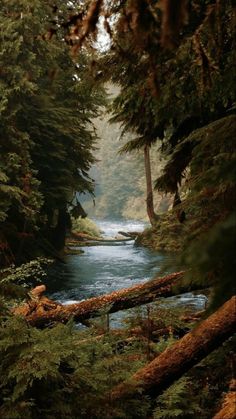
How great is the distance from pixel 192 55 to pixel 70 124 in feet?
44.3

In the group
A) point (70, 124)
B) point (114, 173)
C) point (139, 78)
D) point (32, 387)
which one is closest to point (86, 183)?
point (70, 124)

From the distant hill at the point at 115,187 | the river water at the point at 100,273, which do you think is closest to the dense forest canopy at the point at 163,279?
the river water at the point at 100,273

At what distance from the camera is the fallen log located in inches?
168

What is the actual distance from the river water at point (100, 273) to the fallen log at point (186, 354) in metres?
5.78

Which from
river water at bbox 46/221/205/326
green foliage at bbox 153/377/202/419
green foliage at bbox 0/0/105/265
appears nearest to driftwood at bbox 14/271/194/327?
green foliage at bbox 153/377/202/419

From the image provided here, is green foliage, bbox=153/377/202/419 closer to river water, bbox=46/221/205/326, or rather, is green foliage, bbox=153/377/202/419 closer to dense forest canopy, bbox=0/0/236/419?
dense forest canopy, bbox=0/0/236/419

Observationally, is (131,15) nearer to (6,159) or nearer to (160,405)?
(160,405)

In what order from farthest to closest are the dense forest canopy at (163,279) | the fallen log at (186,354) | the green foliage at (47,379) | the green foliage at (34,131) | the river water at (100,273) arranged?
the river water at (100,273) → the green foliage at (34,131) → the fallen log at (186,354) → the green foliage at (47,379) → the dense forest canopy at (163,279)

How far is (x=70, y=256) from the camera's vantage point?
70.6ft

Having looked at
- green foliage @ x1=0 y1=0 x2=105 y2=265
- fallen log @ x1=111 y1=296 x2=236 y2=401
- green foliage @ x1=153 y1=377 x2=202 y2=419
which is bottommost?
green foliage @ x1=153 y1=377 x2=202 y2=419

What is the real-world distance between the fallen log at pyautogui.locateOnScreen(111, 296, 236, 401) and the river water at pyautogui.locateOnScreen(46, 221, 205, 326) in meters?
5.78

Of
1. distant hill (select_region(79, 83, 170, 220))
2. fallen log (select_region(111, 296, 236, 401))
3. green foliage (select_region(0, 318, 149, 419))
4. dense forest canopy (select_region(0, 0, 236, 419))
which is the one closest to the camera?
dense forest canopy (select_region(0, 0, 236, 419))

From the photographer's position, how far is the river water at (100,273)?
44.4 feet

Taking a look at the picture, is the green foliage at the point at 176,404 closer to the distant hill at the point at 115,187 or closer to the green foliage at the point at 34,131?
the green foliage at the point at 34,131
